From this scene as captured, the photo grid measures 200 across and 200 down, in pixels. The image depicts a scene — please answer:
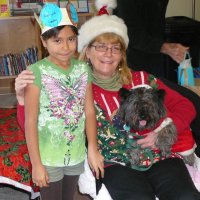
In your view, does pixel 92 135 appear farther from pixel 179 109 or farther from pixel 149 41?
pixel 149 41

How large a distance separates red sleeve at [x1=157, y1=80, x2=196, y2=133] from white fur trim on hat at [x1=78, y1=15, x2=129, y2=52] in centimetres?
35

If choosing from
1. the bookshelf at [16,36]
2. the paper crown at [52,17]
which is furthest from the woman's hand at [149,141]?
the bookshelf at [16,36]

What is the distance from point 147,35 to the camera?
2016 mm

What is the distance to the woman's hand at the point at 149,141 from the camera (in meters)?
1.66

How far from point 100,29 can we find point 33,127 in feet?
2.10

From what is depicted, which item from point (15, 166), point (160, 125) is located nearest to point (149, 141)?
point (160, 125)

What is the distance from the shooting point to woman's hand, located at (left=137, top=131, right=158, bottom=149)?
5.45ft

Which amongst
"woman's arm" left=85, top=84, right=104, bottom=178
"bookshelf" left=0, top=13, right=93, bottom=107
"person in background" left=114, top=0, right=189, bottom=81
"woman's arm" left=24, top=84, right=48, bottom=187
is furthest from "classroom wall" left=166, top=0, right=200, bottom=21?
"woman's arm" left=24, top=84, right=48, bottom=187

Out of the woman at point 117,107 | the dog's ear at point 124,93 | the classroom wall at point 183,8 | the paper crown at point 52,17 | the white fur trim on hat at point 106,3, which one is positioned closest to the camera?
the paper crown at point 52,17

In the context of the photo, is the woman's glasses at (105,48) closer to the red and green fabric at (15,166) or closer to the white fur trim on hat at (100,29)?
the white fur trim on hat at (100,29)

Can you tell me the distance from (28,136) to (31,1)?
340 centimetres

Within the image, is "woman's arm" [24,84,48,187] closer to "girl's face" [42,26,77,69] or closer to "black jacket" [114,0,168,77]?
"girl's face" [42,26,77,69]

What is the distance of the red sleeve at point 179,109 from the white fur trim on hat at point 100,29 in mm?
349

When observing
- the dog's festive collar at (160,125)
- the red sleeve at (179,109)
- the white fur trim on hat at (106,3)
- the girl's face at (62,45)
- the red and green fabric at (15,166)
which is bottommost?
the red and green fabric at (15,166)
